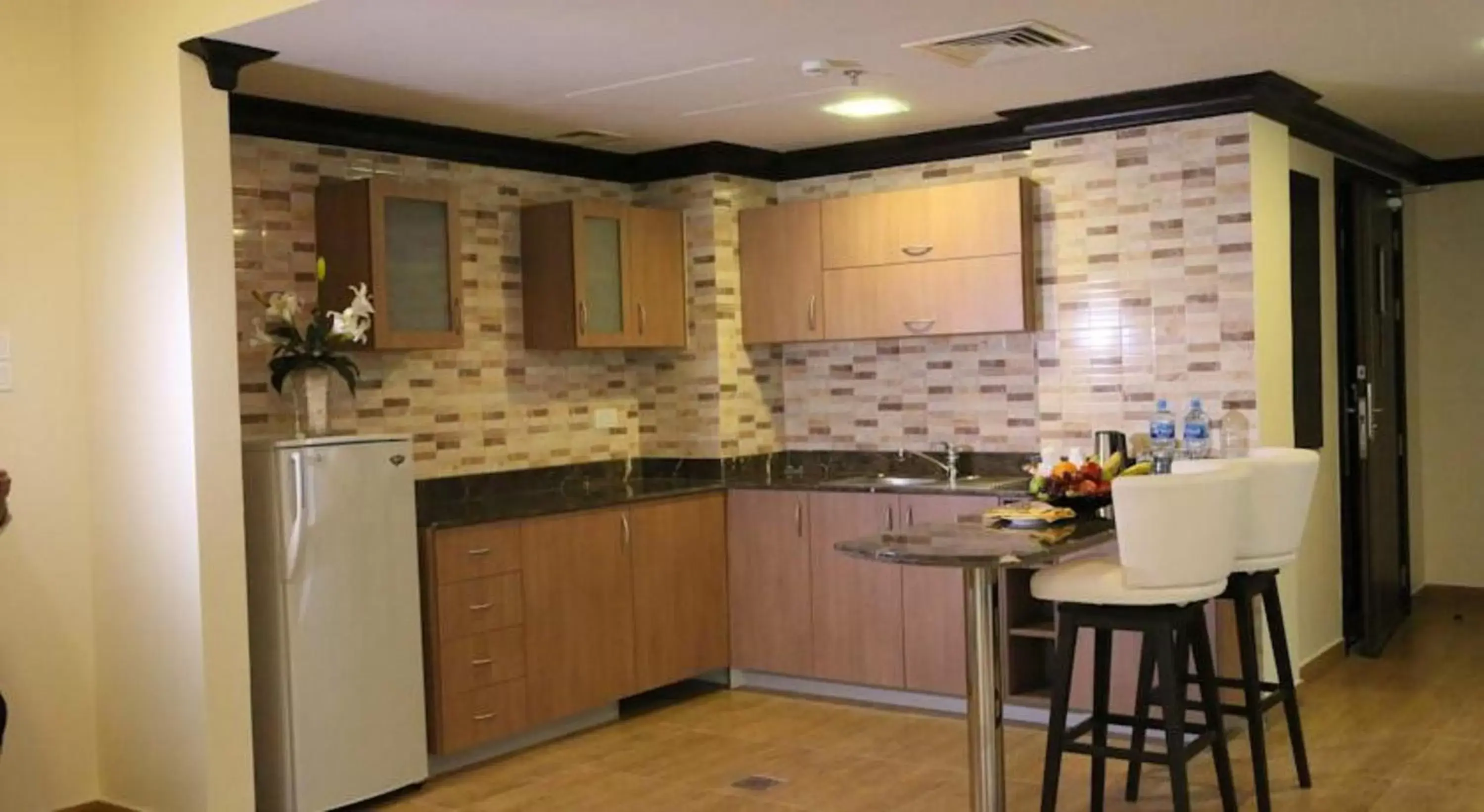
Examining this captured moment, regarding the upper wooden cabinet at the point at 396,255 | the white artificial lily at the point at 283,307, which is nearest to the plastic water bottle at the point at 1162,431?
the upper wooden cabinet at the point at 396,255

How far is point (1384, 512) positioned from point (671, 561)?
136 inches

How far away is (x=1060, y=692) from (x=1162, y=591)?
403 mm

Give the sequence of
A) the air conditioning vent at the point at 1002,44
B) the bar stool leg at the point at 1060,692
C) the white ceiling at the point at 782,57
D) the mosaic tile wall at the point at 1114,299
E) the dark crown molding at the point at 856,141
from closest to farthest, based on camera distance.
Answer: the bar stool leg at the point at 1060,692 < the white ceiling at the point at 782,57 < the air conditioning vent at the point at 1002,44 < the dark crown molding at the point at 856,141 < the mosaic tile wall at the point at 1114,299

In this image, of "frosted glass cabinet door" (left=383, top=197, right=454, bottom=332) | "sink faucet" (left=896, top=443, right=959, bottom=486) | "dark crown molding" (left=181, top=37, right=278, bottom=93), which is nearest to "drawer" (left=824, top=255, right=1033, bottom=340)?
"sink faucet" (left=896, top=443, right=959, bottom=486)

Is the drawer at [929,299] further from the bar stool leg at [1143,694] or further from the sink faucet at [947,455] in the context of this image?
the bar stool leg at [1143,694]

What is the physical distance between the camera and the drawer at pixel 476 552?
4527 mm

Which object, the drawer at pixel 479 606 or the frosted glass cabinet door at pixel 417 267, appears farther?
the frosted glass cabinet door at pixel 417 267

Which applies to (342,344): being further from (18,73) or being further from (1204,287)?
→ (1204,287)

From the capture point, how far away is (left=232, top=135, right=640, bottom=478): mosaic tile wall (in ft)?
15.2

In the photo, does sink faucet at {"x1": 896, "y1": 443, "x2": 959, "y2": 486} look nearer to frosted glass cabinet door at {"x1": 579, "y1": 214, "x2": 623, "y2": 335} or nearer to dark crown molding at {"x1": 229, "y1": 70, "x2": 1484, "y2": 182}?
dark crown molding at {"x1": 229, "y1": 70, "x2": 1484, "y2": 182}

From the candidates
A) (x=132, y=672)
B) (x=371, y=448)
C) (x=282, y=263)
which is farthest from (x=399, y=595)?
(x=282, y=263)

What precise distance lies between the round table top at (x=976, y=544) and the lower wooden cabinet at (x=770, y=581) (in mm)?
1814

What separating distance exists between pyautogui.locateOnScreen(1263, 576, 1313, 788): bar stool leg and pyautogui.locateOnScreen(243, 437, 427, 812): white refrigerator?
106 inches

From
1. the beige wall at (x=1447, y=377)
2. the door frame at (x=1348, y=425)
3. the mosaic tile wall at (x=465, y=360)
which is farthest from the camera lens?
the beige wall at (x=1447, y=377)
